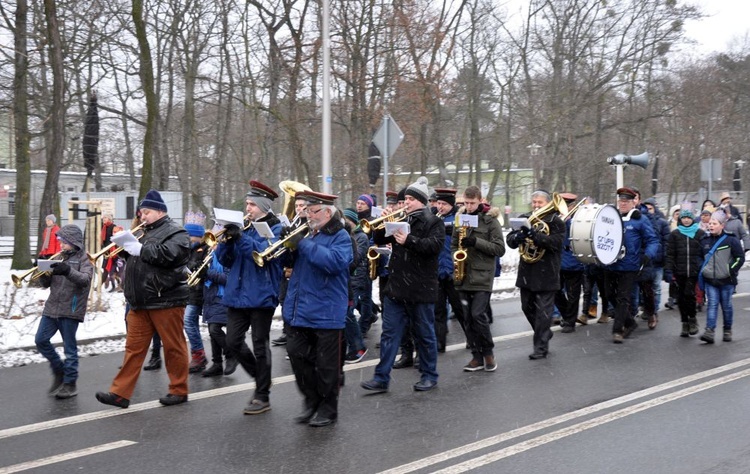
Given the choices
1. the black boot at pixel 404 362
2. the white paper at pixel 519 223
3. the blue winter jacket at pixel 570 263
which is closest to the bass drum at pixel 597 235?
the blue winter jacket at pixel 570 263

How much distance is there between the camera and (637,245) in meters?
11.1

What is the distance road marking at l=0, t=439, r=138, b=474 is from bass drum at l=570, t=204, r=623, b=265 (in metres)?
6.34

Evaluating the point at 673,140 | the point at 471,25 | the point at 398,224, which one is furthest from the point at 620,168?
the point at 673,140

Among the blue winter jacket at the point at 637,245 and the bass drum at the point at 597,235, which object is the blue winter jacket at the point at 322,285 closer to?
the bass drum at the point at 597,235

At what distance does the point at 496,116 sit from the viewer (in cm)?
3866

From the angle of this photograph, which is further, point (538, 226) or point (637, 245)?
point (637, 245)

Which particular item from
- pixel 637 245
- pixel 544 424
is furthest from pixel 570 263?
pixel 544 424

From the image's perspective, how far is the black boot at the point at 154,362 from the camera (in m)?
9.20

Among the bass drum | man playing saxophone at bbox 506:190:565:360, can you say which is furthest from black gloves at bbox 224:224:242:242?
the bass drum

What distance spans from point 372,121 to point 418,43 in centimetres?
272

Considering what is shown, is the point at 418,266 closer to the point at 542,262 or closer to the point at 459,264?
the point at 459,264

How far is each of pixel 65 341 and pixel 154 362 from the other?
55.6 inches

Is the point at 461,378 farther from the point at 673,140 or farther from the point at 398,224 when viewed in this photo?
the point at 673,140

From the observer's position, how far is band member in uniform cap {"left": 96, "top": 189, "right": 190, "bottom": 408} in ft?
23.7
